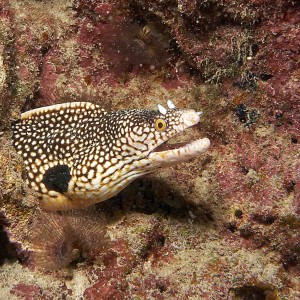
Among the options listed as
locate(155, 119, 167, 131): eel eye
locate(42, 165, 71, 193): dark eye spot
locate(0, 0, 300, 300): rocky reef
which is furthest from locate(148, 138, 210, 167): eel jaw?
locate(42, 165, 71, 193): dark eye spot

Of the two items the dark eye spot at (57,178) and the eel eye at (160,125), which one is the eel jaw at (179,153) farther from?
the dark eye spot at (57,178)

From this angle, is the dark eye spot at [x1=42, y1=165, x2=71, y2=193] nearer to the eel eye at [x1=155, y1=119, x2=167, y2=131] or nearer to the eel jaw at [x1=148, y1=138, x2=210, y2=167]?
the eel jaw at [x1=148, y1=138, x2=210, y2=167]

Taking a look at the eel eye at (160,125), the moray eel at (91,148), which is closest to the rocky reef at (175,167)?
the moray eel at (91,148)

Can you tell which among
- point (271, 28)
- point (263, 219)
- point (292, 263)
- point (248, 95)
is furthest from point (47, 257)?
point (271, 28)

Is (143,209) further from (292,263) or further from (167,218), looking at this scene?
(292,263)

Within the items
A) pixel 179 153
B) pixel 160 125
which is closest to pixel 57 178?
pixel 160 125

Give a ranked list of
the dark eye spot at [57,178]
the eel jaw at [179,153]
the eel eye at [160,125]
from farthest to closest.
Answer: the dark eye spot at [57,178] → the eel eye at [160,125] → the eel jaw at [179,153]

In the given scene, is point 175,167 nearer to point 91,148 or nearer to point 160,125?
point 160,125

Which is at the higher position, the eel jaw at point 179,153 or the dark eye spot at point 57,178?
the eel jaw at point 179,153
